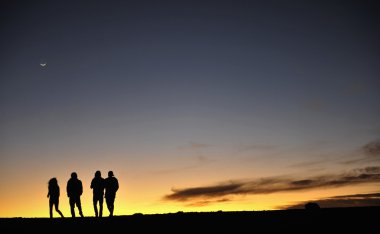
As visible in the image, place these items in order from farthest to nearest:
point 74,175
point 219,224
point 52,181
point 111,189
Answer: point 52,181, point 111,189, point 74,175, point 219,224

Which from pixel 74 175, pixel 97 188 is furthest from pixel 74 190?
pixel 97 188

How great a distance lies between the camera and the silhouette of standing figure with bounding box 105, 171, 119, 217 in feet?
58.6

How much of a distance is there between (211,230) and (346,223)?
16.3 ft

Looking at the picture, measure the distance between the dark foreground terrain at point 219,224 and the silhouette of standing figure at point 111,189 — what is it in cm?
223

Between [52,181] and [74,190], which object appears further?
[52,181]

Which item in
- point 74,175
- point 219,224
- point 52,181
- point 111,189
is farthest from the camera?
point 52,181

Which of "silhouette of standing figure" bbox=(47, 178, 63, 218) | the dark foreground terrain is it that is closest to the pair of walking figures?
"silhouette of standing figure" bbox=(47, 178, 63, 218)

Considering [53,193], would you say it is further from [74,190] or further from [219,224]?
[219,224]

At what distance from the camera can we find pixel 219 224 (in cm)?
1405

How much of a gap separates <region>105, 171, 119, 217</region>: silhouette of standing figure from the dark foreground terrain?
2235mm

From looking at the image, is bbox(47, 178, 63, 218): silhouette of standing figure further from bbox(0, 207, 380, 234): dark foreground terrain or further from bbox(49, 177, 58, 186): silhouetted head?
bbox(0, 207, 380, 234): dark foreground terrain

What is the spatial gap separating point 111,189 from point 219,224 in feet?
20.4

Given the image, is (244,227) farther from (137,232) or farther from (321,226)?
(137,232)

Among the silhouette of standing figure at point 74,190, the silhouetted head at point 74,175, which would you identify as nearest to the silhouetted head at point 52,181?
the silhouette of standing figure at point 74,190
